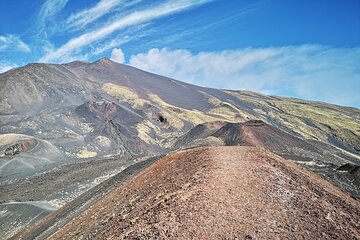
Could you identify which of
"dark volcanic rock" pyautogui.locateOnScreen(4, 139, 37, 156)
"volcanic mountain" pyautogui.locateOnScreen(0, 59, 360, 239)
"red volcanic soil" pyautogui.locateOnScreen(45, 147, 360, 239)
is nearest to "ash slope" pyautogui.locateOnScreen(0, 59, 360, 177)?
"volcanic mountain" pyautogui.locateOnScreen(0, 59, 360, 239)

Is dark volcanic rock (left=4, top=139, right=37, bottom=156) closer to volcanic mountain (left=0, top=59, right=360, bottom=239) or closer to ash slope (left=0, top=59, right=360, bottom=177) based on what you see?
volcanic mountain (left=0, top=59, right=360, bottom=239)

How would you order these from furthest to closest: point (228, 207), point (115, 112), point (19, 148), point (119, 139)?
point (115, 112) → point (119, 139) → point (19, 148) → point (228, 207)

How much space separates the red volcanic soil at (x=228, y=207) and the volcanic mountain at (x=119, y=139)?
141mm

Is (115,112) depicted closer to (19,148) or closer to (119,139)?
(119,139)

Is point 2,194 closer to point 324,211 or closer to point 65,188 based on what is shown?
point 65,188

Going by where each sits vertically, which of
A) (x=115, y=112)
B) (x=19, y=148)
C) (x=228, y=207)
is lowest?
(x=228, y=207)

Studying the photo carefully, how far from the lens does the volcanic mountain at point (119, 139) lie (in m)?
22.6

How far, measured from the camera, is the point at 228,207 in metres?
11.9

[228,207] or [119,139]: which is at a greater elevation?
[119,139]

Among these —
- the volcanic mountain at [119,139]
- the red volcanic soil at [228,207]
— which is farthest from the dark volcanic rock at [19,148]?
the red volcanic soil at [228,207]

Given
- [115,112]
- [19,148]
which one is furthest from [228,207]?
[115,112]

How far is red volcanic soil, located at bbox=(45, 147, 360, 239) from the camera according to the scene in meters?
11.0

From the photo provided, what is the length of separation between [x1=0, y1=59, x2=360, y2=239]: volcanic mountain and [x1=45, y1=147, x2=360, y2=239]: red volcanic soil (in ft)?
0.46

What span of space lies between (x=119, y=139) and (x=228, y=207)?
60527 millimetres
